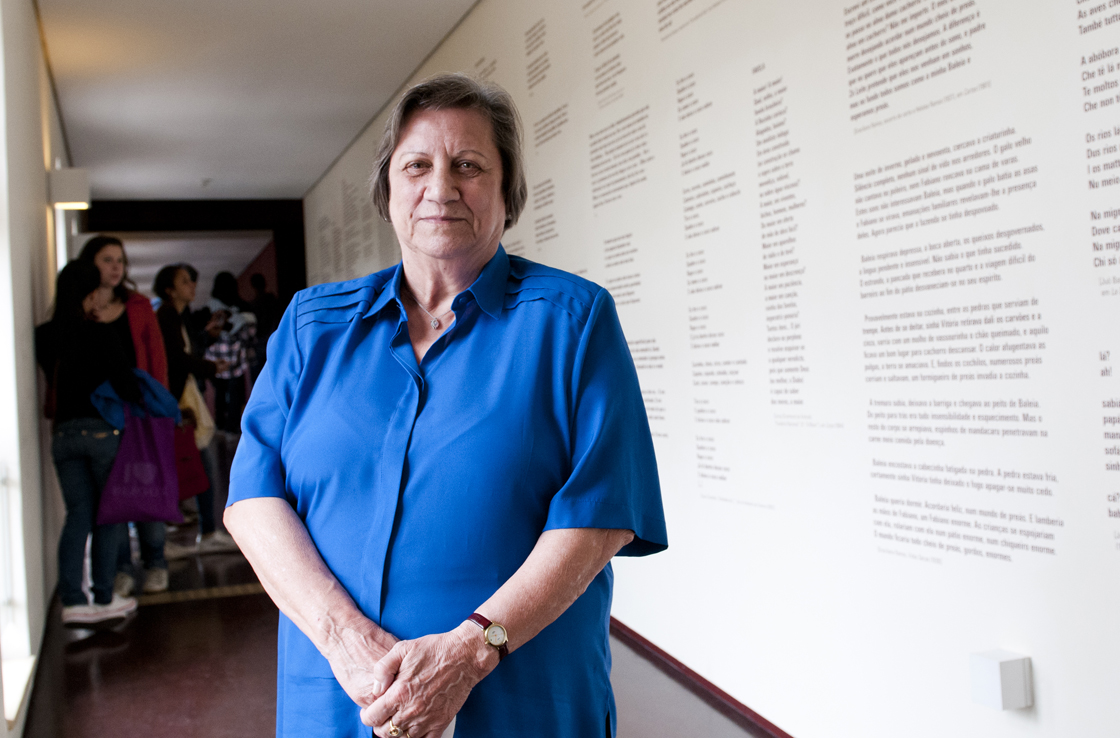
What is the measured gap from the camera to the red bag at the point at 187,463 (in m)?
5.67

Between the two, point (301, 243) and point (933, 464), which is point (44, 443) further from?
point (301, 243)

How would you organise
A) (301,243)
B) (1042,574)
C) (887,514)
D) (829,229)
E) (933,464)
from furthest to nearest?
(301,243), (829,229), (887,514), (933,464), (1042,574)

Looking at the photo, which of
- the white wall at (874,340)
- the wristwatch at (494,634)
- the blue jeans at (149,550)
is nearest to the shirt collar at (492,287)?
the wristwatch at (494,634)

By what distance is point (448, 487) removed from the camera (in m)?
1.28

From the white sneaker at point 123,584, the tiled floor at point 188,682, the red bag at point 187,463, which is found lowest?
the tiled floor at point 188,682

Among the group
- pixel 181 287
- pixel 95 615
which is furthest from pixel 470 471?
pixel 181 287

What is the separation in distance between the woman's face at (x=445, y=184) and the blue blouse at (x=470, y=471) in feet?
0.25

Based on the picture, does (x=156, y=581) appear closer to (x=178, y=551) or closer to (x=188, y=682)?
(x=178, y=551)

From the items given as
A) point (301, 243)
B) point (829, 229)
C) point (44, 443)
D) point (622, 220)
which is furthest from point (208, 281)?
point (829, 229)

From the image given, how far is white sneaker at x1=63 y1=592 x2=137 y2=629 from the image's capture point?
4.46 meters

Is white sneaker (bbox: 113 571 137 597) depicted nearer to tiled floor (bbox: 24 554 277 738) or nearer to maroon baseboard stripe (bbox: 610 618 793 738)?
tiled floor (bbox: 24 554 277 738)

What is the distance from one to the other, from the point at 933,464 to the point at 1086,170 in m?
0.78

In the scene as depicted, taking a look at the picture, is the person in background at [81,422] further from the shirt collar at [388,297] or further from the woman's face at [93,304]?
the shirt collar at [388,297]

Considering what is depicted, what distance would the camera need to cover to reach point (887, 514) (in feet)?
7.84
